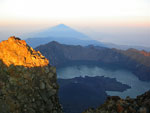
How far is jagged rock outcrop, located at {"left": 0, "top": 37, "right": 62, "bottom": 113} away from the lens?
10359 mm

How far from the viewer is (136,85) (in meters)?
83.1

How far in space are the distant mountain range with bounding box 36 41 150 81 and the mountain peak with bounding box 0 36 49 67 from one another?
102198 mm

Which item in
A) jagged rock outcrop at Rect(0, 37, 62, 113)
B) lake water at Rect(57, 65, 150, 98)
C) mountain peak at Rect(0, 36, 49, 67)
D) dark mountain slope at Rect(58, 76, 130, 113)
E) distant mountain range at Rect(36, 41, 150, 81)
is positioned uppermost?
mountain peak at Rect(0, 36, 49, 67)

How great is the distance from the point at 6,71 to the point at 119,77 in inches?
Result: 3595

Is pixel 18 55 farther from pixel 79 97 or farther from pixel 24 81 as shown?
pixel 79 97

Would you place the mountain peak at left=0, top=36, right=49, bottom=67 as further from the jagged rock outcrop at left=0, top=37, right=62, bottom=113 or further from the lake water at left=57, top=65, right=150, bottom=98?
the lake water at left=57, top=65, right=150, bottom=98

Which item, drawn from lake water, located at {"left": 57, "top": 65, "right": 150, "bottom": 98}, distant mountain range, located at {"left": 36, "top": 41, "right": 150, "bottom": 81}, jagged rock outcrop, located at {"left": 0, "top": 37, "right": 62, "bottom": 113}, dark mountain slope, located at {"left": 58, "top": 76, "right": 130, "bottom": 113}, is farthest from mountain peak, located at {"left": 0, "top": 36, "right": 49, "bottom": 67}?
distant mountain range, located at {"left": 36, "top": 41, "right": 150, "bottom": 81}

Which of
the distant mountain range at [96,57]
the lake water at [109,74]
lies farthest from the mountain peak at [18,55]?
the distant mountain range at [96,57]

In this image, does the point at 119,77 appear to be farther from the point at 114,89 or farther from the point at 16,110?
the point at 16,110

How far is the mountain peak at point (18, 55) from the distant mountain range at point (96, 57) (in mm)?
102198

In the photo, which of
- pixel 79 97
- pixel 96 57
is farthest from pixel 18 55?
pixel 96 57

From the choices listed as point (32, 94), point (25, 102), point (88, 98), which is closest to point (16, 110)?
point (25, 102)

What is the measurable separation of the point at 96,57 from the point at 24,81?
126 meters

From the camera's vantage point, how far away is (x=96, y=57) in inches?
5344
